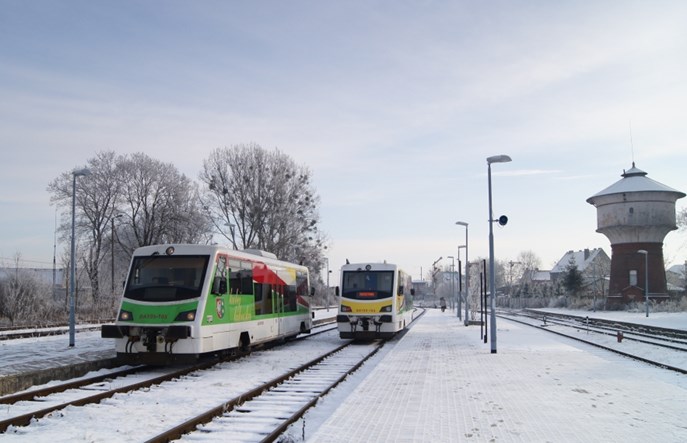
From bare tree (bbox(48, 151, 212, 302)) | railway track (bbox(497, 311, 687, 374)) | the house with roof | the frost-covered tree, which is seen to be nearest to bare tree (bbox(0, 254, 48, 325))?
bare tree (bbox(48, 151, 212, 302))

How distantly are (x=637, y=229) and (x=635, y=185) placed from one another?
408cm

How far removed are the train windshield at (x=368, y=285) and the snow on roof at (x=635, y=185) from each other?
40.8 meters

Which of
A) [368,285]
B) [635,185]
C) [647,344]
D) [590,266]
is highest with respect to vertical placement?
[635,185]

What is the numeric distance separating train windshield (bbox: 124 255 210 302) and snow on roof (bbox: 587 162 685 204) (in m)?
50.2

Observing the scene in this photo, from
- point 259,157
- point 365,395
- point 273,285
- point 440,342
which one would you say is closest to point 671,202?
point 259,157

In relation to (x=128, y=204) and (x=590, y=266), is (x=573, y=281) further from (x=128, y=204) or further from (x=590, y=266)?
(x=128, y=204)

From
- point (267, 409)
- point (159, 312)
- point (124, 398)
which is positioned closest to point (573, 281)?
point (159, 312)

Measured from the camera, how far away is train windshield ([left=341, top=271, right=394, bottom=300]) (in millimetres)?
22844

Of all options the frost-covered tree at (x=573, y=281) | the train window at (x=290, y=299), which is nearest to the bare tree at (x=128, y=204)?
the train window at (x=290, y=299)

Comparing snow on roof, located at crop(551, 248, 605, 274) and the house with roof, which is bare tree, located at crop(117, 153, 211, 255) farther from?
snow on roof, located at crop(551, 248, 605, 274)

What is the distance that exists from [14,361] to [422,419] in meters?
10.4

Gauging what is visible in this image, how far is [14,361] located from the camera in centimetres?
1470

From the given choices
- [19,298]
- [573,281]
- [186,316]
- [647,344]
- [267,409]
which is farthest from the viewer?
[573,281]

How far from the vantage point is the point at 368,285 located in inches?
904
